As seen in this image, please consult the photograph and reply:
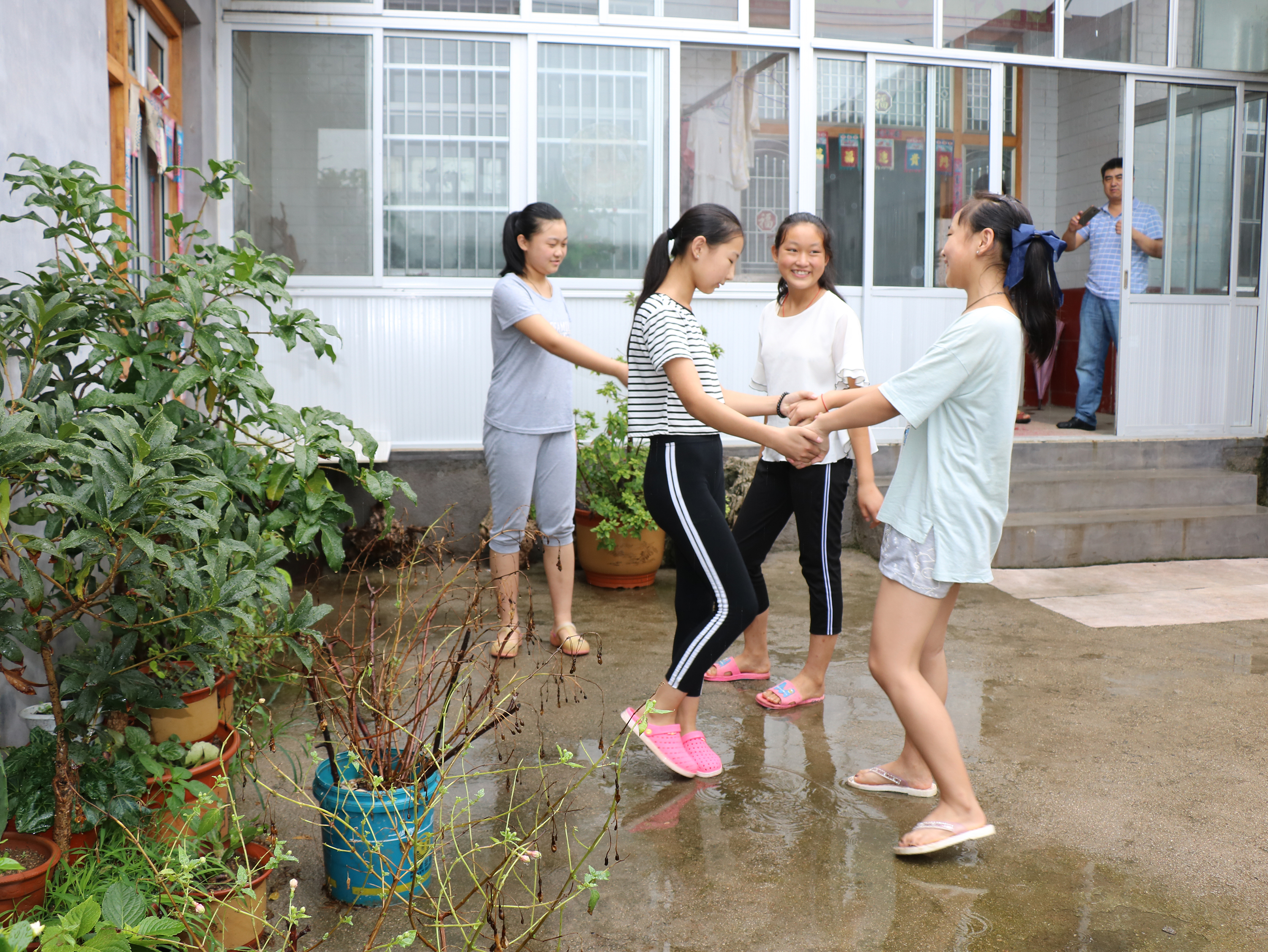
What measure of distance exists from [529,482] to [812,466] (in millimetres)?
1193

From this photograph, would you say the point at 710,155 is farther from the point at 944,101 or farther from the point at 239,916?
the point at 239,916

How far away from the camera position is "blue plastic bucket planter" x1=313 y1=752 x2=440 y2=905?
2377 mm

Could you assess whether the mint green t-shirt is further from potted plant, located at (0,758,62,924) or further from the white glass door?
the white glass door

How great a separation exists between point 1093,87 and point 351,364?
7.25 metres

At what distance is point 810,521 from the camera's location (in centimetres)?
376

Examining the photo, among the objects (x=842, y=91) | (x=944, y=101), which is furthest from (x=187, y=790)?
(x=944, y=101)

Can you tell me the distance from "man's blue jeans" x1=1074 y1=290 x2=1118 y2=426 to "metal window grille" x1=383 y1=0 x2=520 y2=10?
434cm

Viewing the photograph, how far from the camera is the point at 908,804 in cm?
307

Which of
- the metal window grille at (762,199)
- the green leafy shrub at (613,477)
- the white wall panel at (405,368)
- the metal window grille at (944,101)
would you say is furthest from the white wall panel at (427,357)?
the metal window grille at (944,101)

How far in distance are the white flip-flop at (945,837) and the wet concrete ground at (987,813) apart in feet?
0.15

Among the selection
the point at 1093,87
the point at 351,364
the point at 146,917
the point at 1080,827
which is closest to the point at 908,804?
the point at 1080,827

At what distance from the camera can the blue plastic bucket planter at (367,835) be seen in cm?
238

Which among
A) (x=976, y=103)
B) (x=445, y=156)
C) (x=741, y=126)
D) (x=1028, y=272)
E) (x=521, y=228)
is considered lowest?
(x=1028, y=272)

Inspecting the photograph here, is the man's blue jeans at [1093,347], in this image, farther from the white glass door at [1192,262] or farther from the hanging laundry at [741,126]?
the hanging laundry at [741,126]
